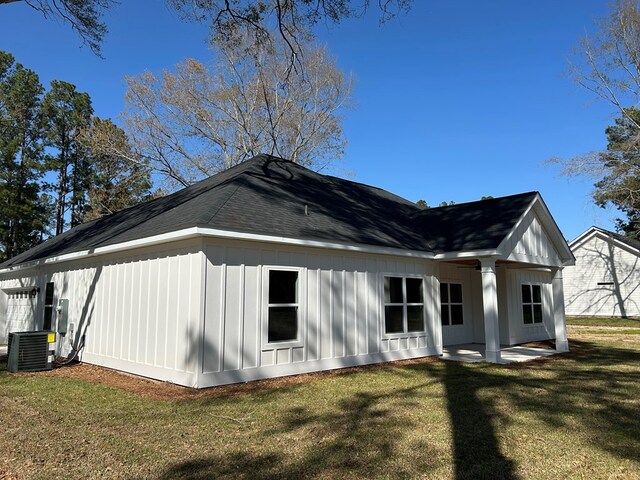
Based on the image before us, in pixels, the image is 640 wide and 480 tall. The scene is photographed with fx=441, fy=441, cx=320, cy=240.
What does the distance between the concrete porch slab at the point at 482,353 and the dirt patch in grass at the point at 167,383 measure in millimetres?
1601

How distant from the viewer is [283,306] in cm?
865

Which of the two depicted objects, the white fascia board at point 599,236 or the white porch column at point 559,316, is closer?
the white porch column at point 559,316

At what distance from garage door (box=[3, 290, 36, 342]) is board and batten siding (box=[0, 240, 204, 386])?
289 cm

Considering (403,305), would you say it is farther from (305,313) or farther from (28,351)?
(28,351)

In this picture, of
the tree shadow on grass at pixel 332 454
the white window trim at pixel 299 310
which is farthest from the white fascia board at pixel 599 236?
the tree shadow on grass at pixel 332 454

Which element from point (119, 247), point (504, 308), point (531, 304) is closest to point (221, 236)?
point (119, 247)

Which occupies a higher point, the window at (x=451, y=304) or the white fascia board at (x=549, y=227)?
the white fascia board at (x=549, y=227)

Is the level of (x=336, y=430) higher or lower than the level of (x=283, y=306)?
lower

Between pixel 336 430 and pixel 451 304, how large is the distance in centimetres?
955

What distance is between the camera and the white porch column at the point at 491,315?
1052cm

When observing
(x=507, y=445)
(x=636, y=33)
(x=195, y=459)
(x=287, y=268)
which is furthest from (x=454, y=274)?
(x=636, y=33)

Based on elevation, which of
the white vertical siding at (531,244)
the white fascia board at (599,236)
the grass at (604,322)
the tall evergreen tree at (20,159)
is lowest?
the grass at (604,322)

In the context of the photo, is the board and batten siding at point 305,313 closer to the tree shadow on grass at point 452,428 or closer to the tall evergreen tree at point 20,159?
the tree shadow on grass at point 452,428

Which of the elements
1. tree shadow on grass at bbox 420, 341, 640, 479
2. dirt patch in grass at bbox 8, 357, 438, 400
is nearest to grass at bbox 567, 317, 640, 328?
tree shadow on grass at bbox 420, 341, 640, 479
